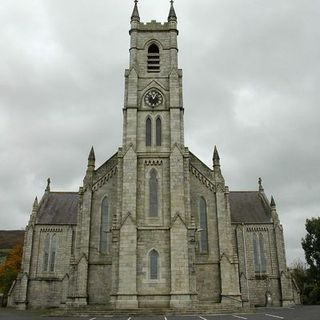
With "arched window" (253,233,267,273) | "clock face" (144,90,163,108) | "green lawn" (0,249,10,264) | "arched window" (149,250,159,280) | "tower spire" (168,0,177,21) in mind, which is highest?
"tower spire" (168,0,177,21)

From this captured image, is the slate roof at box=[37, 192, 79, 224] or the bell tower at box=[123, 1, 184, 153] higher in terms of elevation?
the bell tower at box=[123, 1, 184, 153]

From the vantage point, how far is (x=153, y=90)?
38.1 m

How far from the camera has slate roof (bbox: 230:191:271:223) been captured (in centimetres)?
4894

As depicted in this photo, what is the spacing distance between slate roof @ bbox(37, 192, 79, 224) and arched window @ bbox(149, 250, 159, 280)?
1866 centimetres

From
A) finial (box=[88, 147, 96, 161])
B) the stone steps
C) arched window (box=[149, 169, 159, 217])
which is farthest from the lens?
finial (box=[88, 147, 96, 161])

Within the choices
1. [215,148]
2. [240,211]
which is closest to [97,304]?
[215,148]

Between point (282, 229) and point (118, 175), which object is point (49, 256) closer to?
point (118, 175)

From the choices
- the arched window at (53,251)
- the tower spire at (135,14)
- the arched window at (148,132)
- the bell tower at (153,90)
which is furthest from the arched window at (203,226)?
the arched window at (53,251)

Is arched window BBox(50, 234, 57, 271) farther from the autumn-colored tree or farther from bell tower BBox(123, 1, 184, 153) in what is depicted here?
bell tower BBox(123, 1, 184, 153)

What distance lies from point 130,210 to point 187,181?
222 inches

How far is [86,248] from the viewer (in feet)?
111

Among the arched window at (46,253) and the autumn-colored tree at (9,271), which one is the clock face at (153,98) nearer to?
the arched window at (46,253)

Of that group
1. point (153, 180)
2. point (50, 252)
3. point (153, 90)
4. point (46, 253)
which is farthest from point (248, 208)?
point (46, 253)

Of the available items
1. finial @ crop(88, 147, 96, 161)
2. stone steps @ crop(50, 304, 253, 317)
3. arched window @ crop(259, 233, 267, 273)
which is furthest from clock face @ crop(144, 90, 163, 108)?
arched window @ crop(259, 233, 267, 273)
